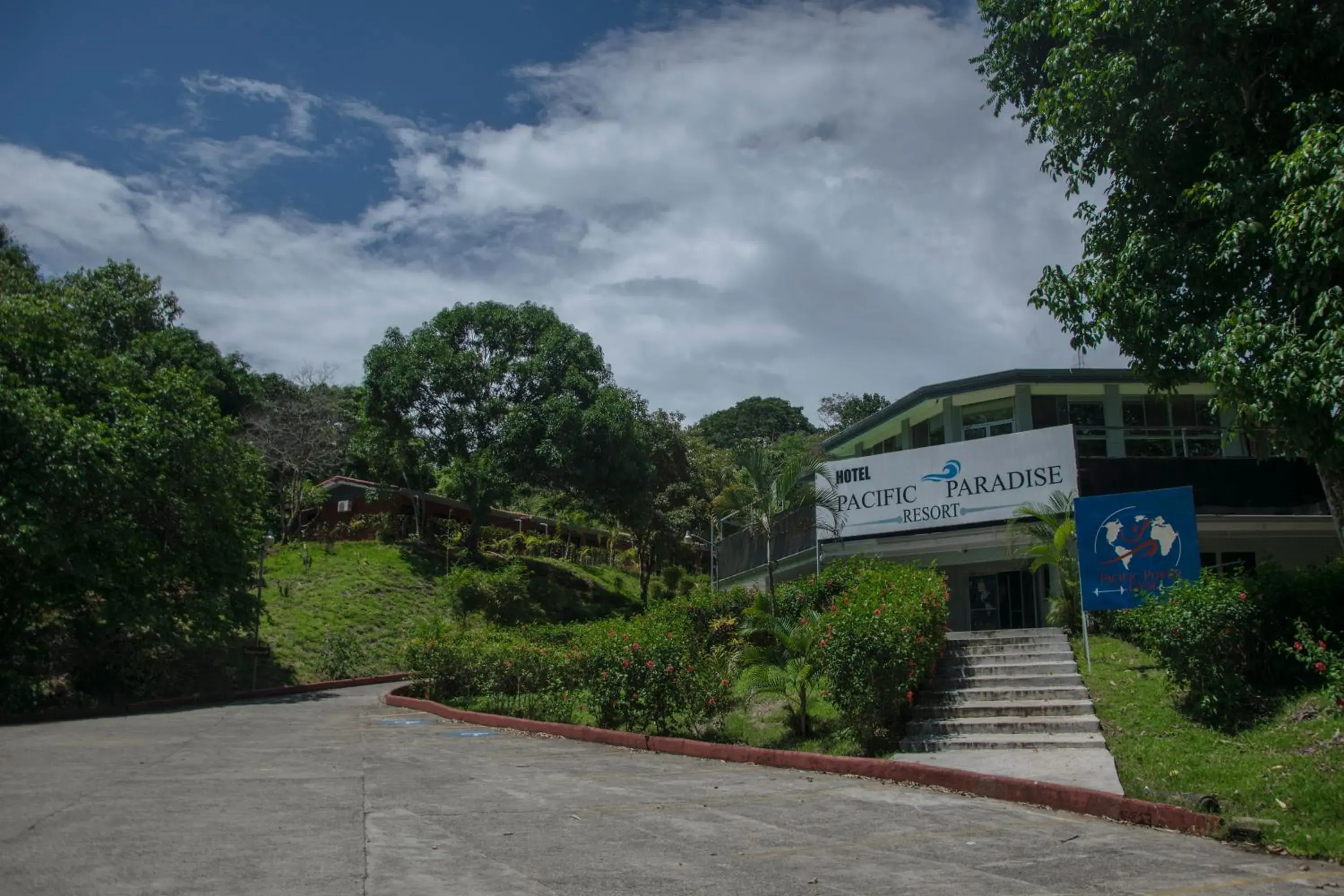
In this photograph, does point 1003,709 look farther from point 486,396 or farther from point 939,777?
point 486,396

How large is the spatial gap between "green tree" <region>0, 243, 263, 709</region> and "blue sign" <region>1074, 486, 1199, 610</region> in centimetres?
1792

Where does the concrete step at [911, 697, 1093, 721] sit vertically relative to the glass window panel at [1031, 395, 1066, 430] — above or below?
below

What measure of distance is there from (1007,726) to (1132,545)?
298 centimetres

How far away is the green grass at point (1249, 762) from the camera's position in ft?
24.1

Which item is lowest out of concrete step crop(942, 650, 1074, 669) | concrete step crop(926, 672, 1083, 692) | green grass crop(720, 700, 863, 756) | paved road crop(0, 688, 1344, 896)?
paved road crop(0, 688, 1344, 896)

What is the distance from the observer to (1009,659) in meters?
14.4

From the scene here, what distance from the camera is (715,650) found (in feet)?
57.3

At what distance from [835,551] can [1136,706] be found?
35.9 ft

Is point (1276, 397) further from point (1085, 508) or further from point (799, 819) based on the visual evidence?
point (799, 819)

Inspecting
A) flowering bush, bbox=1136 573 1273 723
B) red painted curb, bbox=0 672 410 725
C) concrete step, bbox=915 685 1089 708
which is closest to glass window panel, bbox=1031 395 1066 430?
concrete step, bbox=915 685 1089 708

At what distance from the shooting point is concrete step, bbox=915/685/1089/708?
12656 mm

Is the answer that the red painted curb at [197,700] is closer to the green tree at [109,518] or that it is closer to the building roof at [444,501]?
the green tree at [109,518]

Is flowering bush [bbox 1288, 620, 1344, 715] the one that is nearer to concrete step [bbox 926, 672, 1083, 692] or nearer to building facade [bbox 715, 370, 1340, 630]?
concrete step [bbox 926, 672, 1083, 692]

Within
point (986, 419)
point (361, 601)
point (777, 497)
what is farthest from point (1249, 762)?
point (361, 601)
